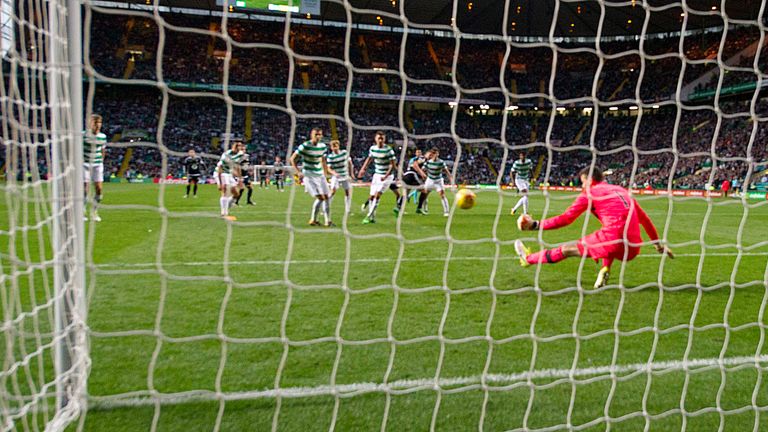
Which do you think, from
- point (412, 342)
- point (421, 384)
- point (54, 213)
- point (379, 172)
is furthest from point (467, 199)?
point (54, 213)

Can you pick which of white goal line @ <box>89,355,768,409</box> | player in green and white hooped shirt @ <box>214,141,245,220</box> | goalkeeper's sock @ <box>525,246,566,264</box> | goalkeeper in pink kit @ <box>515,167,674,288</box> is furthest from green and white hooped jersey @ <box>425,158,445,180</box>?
white goal line @ <box>89,355,768,409</box>

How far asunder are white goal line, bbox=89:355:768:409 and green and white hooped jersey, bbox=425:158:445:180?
918 centimetres

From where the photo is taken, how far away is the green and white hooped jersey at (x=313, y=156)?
9367mm

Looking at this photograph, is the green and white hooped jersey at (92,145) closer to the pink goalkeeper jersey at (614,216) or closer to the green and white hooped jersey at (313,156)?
the green and white hooped jersey at (313,156)

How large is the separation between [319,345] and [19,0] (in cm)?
245

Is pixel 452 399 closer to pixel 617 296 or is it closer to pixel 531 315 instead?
pixel 531 315

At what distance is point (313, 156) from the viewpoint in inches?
372

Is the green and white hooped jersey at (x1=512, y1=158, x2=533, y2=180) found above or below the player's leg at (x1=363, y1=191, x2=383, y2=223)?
above

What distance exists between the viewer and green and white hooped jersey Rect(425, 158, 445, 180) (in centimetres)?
1234

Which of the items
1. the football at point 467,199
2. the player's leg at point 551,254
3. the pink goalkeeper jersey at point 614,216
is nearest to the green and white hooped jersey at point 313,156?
the football at point 467,199

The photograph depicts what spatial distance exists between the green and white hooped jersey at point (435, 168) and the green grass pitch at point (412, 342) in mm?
5857

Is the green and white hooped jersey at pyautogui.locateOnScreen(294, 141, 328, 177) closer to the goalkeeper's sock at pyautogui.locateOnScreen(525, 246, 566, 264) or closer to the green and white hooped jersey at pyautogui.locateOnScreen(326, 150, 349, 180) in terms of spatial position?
the green and white hooped jersey at pyautogui.locateOnScreen(326, 150, 349, 180)

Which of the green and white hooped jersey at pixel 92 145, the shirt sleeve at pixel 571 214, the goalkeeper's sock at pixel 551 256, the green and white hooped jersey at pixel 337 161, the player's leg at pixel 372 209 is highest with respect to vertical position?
the green and white hooped jersey at pixel 92 145

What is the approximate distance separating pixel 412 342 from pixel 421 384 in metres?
0.24
